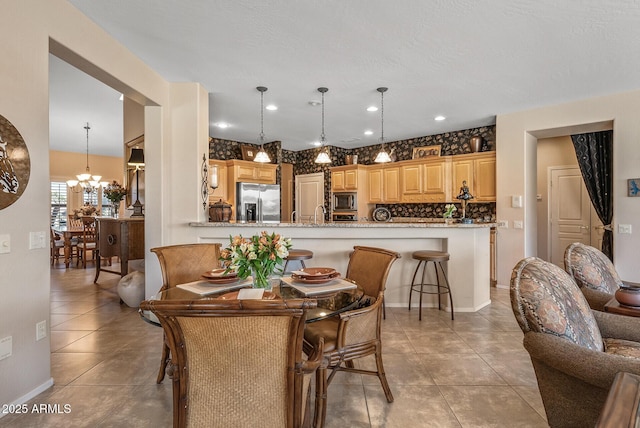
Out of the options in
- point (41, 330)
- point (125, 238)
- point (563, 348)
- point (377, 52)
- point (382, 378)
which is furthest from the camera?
point (125, 238)

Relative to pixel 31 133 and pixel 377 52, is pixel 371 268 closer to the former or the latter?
pixel 377 52

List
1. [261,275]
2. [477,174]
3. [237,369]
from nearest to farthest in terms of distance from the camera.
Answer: [237,369] < [261,275] < [477,174]

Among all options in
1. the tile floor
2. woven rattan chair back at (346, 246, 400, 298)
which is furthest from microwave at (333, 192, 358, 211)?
woven rattan chair back at (346, 246, 400, 298)

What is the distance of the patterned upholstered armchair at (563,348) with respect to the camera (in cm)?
135

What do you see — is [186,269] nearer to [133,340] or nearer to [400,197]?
[133,340]

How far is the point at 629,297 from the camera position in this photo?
185 cm

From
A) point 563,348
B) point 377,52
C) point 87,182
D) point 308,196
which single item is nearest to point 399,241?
point 377,52

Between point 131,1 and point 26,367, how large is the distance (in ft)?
8.42

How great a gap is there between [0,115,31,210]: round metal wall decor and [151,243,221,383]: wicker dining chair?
2.78 feet

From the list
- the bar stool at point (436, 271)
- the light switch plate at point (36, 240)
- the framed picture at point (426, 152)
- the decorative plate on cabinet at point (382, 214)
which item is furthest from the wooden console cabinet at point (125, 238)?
the framed picture at point (426, 152)

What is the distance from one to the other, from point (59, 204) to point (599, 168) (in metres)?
11.9

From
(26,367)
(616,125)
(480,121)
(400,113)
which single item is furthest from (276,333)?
(480,121)

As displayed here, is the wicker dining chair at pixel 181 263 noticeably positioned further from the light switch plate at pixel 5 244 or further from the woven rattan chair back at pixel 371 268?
the woven rattan chair back at pixel 371 268

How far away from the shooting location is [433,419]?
1964mm
